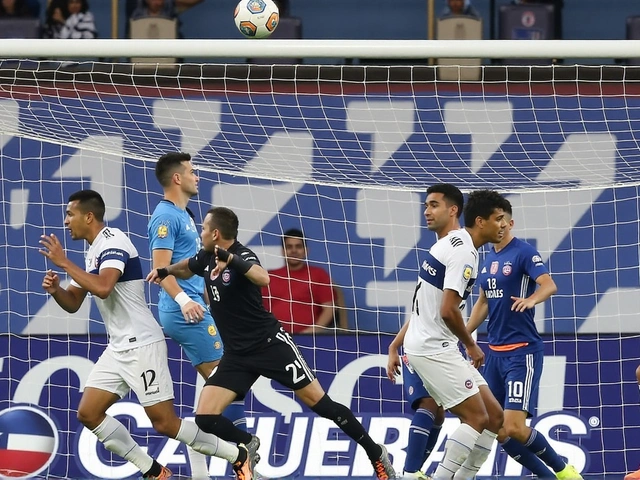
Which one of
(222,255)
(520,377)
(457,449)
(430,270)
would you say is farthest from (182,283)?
(520,377)

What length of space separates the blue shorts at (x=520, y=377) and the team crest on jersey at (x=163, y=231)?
226 centimetres

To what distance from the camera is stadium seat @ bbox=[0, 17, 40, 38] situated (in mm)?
12273

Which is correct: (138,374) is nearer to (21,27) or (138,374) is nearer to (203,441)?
(203,441)

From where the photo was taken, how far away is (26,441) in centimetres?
980

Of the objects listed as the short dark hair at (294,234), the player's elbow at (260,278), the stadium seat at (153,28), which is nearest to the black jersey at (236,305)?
the player's elbow at (260,278)

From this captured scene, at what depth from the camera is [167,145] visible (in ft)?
33.6

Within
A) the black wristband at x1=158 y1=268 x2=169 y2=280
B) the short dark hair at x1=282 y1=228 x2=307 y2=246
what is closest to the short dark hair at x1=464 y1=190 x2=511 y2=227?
the black wristband at x1=158 y1=268 x2=169 y2=280

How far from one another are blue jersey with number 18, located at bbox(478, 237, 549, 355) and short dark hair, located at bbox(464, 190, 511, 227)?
0.44 m

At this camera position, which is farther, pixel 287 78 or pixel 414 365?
pixel 287 78

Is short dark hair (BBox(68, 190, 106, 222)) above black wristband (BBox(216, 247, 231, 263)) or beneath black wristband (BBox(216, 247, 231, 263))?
above

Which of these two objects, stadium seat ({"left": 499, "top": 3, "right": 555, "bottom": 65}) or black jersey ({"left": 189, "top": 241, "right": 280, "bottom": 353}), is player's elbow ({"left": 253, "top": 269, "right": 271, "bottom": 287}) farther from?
stadium seat ({"left": 499, "top": 3, "right": 555, "bottom": 65})

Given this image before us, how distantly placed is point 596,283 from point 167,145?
356 centimetres

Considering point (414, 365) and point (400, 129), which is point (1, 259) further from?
point (414, 365)

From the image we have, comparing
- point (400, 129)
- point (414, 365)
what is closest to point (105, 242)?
point (414, 365)
